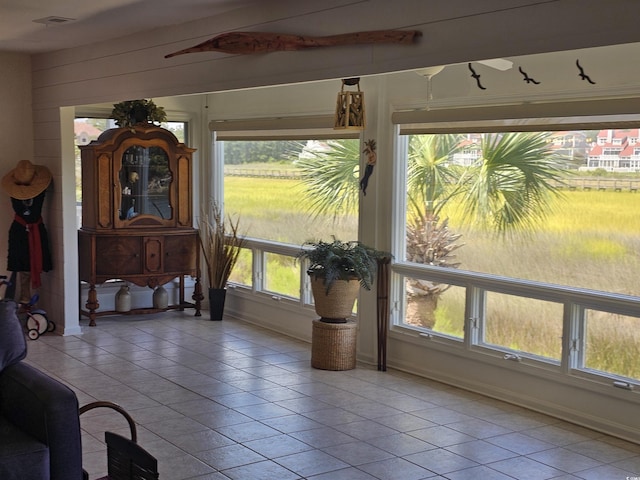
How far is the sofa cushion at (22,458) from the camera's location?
133 inches

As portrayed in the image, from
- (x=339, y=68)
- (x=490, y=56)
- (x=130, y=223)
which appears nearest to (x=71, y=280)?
(x=130, y=223)

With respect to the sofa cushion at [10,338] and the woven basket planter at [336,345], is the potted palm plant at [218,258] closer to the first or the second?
the woven basket planter at [336,345]

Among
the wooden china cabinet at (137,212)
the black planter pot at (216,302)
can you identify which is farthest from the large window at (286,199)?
the wooden china cabinet at (137,212)

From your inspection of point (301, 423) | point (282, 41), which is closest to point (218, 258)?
point (301, 423)

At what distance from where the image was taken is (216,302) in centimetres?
816

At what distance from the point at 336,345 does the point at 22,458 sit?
10.3 ft

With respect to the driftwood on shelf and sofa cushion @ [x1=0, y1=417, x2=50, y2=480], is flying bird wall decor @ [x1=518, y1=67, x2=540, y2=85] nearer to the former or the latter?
the driftwood on shelf

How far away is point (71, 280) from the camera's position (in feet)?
24.6

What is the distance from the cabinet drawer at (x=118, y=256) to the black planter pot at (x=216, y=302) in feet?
2.45

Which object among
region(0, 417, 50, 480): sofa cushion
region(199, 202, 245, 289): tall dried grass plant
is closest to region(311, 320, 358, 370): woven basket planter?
region(199, 202, 245, 289): tall dried grass plant

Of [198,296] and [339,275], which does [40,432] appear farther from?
[198,296]

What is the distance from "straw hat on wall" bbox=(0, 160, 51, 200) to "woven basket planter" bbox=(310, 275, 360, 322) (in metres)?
2.75

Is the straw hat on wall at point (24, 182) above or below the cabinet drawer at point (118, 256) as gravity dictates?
above

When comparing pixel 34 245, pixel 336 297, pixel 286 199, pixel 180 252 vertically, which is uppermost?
pixel 286 199
